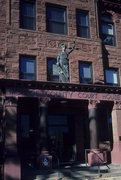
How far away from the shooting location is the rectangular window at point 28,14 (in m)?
17.8

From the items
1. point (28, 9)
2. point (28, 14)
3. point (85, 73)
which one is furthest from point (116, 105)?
point (28, 9)

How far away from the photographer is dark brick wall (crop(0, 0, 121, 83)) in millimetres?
16716

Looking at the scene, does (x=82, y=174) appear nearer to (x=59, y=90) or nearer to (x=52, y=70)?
(x=59, y=90)

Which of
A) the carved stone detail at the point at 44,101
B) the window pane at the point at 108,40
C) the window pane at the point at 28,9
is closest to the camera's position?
the carved stone detail at the point at 44,101

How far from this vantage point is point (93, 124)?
1681 centimetres

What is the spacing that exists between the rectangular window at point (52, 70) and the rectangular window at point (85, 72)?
168 centimetres

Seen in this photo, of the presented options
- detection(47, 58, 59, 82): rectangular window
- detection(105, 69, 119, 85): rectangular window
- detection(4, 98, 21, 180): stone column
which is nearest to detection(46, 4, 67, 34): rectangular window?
detection(47, 58, 59, 82): rectangular window

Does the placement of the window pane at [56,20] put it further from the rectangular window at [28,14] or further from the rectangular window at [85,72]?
the rectangular window at [85,72]

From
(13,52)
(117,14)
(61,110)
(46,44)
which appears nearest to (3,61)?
(13,52)

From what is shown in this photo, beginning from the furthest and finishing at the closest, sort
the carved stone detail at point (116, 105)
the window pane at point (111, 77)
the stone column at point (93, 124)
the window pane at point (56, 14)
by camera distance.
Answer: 1. the window pane at point (111, 77)
2. the window pane at point (56, 14)
3. the carved stone detail at point (116, 105)
4. the stone column at point (93, 124)

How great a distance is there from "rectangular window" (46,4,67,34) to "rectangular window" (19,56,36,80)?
2.51 m

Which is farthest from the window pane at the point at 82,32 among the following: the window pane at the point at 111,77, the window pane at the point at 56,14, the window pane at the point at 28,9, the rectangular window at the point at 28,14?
the window pane at the point at 28,9

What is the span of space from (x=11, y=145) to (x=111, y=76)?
28.5ft

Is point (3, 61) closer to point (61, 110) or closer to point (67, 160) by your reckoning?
point (61, 110)
